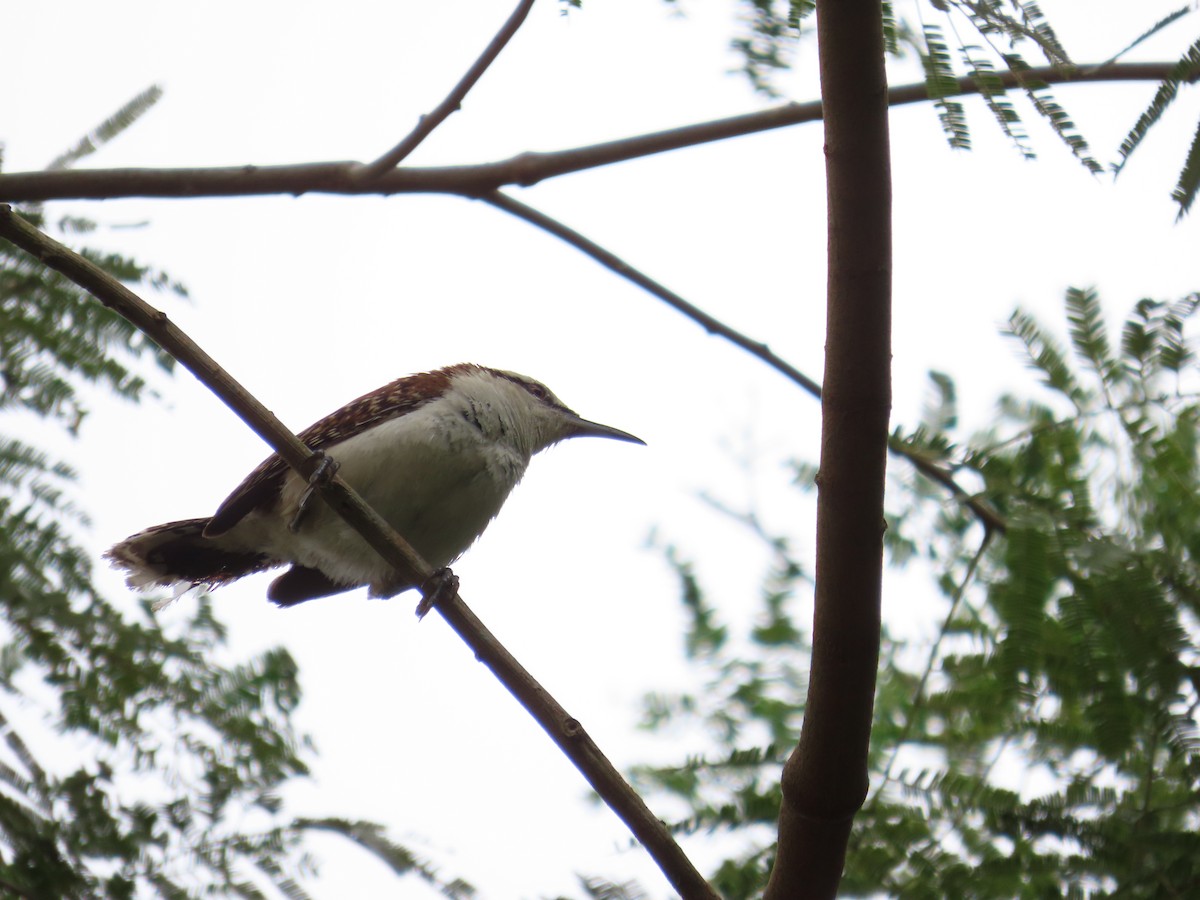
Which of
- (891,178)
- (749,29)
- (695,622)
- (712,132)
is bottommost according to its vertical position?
(891,178)

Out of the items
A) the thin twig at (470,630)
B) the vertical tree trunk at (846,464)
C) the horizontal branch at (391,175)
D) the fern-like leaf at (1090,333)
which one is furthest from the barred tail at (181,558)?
the fern-like leaf at (1090,333)

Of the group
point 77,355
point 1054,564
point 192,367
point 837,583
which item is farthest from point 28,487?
point 1054,564

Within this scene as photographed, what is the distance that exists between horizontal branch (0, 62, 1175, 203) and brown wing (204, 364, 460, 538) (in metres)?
0.96

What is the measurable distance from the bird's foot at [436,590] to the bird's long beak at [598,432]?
1704mm

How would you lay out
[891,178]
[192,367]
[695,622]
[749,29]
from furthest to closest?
[695,622], [749,29], [192,367], [891,178]

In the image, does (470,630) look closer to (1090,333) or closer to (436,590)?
(436,590)

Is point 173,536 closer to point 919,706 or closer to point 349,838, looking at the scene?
point 349,838

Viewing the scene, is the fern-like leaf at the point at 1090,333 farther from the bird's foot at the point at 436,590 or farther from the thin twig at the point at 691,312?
the bird's foot at the point at 436,590

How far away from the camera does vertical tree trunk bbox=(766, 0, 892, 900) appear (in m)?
2.31

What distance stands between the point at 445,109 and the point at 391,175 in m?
0.33

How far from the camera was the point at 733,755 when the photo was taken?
3730 millimetres

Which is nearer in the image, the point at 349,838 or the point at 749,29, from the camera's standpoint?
the point at 349,838

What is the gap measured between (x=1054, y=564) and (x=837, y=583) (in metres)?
1.45

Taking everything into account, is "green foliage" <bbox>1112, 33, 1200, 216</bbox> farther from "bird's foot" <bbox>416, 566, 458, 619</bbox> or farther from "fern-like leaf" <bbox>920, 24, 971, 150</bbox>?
"bird's foot" <bbox>416, 566, 458, 619</bbox>
